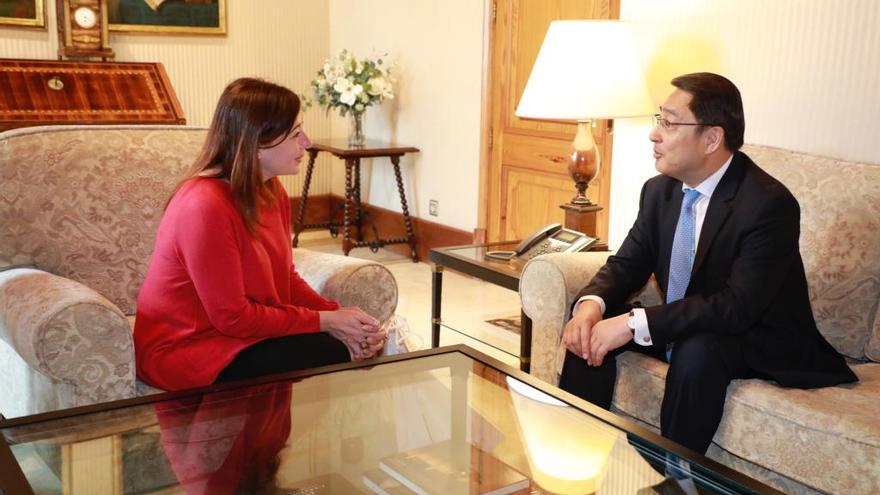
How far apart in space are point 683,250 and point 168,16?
442cm

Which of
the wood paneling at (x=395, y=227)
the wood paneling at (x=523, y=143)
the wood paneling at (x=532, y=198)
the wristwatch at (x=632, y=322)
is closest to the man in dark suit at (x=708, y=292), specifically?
the wristwatch at (x=632, y=322)

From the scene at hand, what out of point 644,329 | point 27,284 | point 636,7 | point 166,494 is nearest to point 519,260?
point 644,329

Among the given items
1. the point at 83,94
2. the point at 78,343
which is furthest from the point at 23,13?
the point at 78,343

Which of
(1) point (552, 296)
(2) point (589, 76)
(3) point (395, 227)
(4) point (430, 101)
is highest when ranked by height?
(2) point (589, 76)

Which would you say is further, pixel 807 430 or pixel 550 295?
pixel 550 295

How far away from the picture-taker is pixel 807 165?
111 inches

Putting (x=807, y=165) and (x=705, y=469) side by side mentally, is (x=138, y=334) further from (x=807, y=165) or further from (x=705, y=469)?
(x=807, y=165)

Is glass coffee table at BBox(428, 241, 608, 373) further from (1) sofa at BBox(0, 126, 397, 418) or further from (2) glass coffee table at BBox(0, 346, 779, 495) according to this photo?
(2) glass coffee table at BBox(0, 346, 779, 495)

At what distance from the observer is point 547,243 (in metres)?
3.38

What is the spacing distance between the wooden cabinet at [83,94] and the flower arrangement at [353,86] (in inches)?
35.1

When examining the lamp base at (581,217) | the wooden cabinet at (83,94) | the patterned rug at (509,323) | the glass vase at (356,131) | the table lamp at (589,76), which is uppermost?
the table lamp at (589,76)

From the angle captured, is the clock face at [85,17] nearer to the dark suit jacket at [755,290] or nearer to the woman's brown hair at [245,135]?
the woman's brown hair at [245,135]

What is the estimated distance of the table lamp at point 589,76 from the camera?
3.27 meters

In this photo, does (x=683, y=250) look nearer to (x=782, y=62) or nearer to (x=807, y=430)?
(x=807, y=430)
